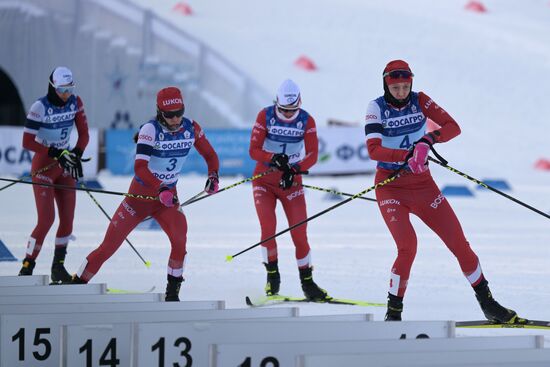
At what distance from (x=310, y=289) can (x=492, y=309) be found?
210 centimetres

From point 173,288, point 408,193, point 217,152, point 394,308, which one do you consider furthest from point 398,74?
point 217,152

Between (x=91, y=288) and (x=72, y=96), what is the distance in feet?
11.9

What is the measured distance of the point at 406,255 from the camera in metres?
8.12


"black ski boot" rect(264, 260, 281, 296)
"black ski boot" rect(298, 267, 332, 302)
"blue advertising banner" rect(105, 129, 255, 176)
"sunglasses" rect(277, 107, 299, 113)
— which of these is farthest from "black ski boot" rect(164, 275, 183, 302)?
"blue advertising banner" rect(105, 129, 255, 176)

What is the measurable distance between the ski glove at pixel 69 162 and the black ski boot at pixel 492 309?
12.9 feet

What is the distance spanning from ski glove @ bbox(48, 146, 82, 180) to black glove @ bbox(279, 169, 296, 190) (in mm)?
1888

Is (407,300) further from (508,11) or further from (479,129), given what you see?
(508,11)

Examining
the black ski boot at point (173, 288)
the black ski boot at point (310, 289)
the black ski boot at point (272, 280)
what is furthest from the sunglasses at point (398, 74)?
the black ski boot at point (272, 280)

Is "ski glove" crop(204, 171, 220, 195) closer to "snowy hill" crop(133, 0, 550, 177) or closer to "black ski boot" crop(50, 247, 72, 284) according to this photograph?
"black ski boot" crop(50, 247, 72, 284)

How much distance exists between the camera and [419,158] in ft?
25.7

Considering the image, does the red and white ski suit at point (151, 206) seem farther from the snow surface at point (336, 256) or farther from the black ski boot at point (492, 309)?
the black ski boot at point (492, 309)

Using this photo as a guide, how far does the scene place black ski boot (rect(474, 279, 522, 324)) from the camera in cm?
809

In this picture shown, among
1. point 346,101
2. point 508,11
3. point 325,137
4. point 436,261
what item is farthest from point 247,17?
point 436,261

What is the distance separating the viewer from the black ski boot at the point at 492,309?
8094 millimetres
